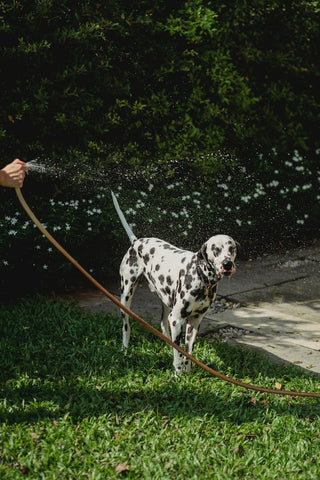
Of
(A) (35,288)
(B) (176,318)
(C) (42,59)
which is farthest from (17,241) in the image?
(B) (176,318)

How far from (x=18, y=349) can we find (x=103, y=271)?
2258 mm

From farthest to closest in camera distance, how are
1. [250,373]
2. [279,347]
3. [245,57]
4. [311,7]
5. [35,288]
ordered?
[311,7], [245,57], [35,288], [279,347], [250,373]

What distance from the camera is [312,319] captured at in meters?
6.35

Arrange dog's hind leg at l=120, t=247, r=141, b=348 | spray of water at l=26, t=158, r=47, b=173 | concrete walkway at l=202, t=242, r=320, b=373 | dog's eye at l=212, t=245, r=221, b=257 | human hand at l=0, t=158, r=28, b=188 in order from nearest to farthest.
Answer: human hand at l=0, t=158, r=28, b=188, dog's eye at l=212, t=245, r=221, b=257, dog's hind leg at l=120, t=247, r=141, b=348, concrete walkway at l=202, t=242, r=320, b=373, spray of water at l=26, t=158, r=47, b=173

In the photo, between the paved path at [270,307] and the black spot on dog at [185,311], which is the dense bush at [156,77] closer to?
the paved path at [270,307]

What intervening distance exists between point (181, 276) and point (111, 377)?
1.15 metres

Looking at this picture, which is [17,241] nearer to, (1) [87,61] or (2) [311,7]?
(1) [87,61]

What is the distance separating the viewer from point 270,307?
6.70 metres

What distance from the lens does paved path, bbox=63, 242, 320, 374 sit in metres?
5.53

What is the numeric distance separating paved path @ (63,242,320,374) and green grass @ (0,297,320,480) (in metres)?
0.46

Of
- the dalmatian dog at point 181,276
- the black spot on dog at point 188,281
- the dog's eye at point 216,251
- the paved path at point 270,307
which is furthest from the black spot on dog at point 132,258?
the paved path at point 270,307

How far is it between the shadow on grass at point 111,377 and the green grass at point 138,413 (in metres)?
0.01

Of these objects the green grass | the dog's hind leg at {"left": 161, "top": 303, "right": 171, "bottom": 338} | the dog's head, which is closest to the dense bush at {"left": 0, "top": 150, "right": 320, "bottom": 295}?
the green grass

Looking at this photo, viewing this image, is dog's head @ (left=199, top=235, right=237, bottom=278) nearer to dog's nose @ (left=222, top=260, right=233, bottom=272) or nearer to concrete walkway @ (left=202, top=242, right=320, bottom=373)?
dog's nose @ (left=222, top=260, right=233, bottom=272)
